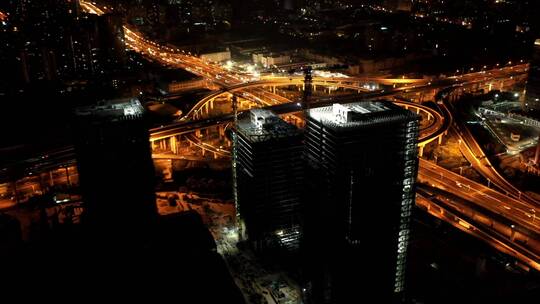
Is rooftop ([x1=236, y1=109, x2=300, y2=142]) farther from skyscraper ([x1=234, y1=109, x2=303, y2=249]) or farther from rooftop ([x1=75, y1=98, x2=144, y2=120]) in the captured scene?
rooftop ([x1=75, y1=98, x2=144, y2=120])

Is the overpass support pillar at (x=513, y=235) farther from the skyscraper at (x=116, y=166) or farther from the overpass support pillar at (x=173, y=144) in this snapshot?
the overpass support pillar at (x=173, y=144)

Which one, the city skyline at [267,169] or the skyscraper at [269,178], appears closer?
the city skyline at [267,169]

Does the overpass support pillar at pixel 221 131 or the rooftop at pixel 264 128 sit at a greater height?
the rooftop at pixel 264 128

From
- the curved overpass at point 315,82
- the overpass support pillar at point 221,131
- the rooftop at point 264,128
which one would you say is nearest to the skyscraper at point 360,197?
the rooftop at point 264,128

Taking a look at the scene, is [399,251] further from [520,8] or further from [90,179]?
[520,8]

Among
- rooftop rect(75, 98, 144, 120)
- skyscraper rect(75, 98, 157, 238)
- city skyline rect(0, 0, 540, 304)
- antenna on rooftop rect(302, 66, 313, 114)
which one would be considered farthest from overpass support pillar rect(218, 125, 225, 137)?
rooftop rect(75, 98, 144, 120)

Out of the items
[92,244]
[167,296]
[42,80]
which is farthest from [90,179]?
[42,80]
